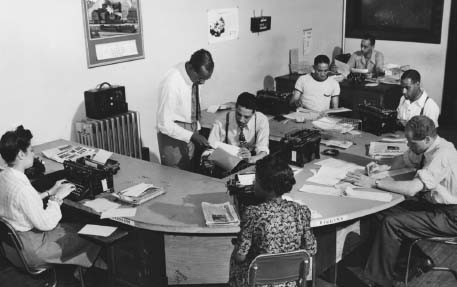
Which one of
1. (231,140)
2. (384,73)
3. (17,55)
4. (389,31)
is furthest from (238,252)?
(389,31)

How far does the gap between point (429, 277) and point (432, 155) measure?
1072 millimetres

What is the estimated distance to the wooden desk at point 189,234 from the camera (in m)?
3.36

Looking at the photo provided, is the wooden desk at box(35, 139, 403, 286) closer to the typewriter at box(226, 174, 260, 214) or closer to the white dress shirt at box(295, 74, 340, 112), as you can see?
the typewriter at box(226, 174, 260, 214)

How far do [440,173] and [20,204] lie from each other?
2.77 metres

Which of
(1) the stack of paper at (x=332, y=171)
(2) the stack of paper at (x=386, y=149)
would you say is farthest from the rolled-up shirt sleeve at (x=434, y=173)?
(2) the stack of paper at (x=386, y=149)

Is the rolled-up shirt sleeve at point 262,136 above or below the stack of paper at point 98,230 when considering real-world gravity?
above

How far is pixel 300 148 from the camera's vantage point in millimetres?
4250

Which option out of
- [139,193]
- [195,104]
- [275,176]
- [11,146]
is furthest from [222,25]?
[275,176]

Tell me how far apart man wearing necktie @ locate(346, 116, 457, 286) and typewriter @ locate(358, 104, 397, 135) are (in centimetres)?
114

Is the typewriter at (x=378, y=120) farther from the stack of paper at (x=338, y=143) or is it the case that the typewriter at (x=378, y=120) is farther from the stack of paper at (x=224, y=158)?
the stack of paper at (x=224, y=158)

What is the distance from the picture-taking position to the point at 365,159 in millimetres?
4504

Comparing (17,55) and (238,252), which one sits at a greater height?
(17,55)

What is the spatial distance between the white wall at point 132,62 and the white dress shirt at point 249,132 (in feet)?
4.51

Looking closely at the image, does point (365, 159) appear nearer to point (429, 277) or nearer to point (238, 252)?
point (429, 277)
